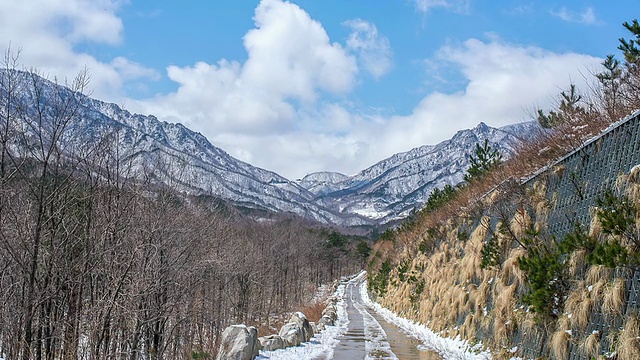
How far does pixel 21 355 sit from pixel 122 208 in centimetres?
335

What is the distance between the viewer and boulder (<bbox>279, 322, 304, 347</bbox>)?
42.2 ft

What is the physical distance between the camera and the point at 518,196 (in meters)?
10.4

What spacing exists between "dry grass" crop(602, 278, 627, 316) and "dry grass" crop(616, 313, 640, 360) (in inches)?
12.8

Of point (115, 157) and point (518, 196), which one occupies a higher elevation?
point (115, 157)

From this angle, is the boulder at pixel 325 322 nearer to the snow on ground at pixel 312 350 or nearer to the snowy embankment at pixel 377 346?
the snowy embankment at pixel 377 346

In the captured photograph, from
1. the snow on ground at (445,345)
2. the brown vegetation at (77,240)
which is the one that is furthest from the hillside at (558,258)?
the brown vegetation at (77,240)

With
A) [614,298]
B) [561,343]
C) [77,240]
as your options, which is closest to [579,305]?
[561,343]

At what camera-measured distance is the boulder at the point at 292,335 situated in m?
12.9

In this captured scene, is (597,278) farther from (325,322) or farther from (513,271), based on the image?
(325,322)

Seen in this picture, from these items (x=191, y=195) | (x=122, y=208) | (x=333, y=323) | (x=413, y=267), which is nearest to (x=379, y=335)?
(x=333, y=323)

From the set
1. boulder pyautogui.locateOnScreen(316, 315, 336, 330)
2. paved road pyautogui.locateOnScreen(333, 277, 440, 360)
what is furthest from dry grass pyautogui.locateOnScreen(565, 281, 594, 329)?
boulder pyautogui.locateOnScreen(316, 315, 336, 330)

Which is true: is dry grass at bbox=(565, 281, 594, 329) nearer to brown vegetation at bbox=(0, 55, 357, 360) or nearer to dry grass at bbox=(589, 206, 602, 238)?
dry grass at bbox=(589, 206, 602, 238)

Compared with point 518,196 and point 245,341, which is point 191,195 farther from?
point 518,196

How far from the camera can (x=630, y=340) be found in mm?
5168
